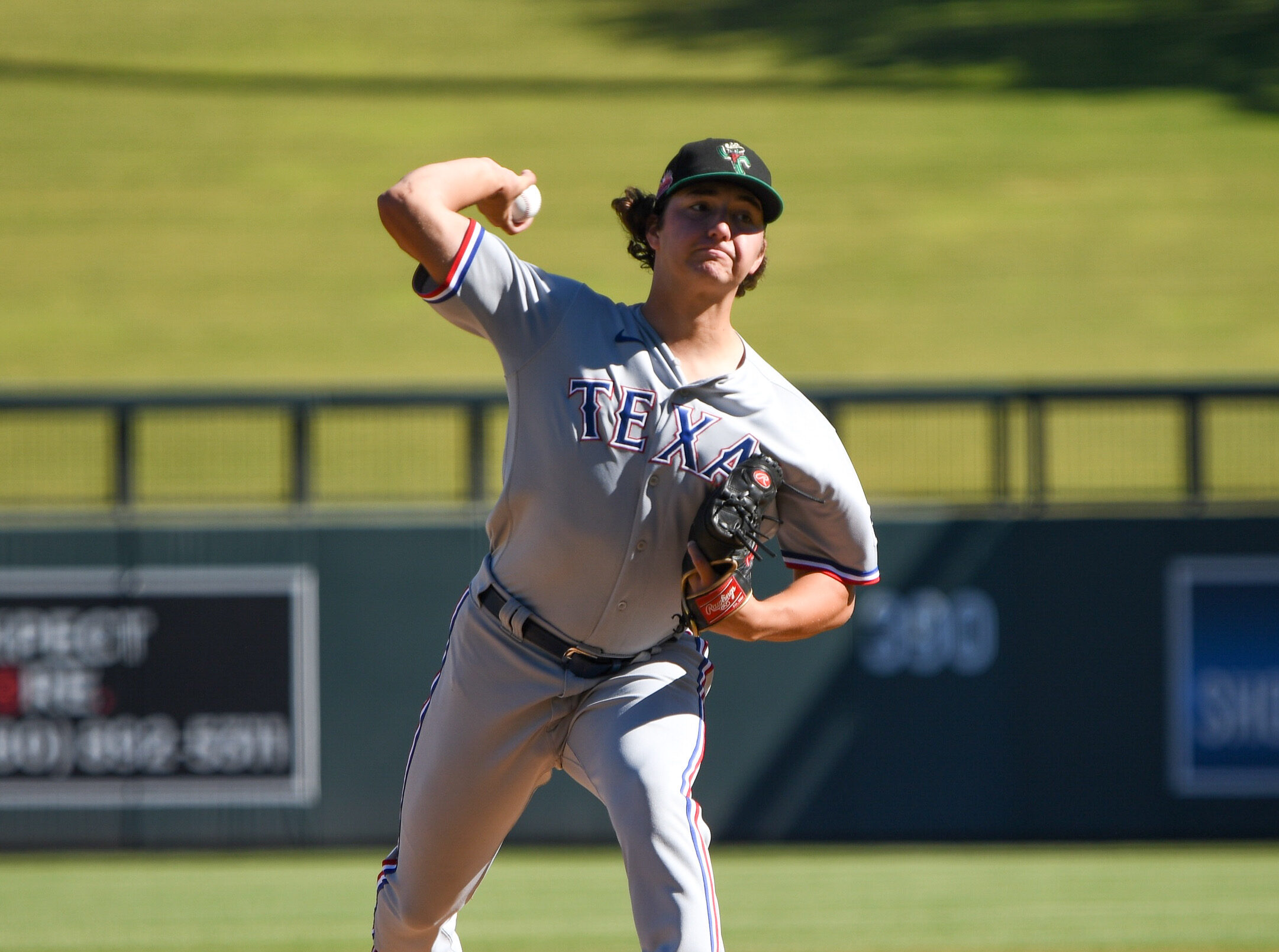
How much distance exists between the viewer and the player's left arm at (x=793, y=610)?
3609 mm

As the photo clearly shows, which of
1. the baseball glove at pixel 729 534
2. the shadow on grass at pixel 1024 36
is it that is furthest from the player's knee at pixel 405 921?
the shadow on grass at pixel 1024 36

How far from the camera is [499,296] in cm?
367

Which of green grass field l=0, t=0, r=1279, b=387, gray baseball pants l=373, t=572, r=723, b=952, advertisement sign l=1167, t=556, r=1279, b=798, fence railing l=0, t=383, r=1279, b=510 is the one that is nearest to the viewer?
gray baseball pants l=373, t=572, r=723, b=952

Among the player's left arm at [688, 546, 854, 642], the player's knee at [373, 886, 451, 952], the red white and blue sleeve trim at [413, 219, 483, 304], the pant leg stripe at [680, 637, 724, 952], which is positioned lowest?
the player's knee at [373, 886, 451, 952]

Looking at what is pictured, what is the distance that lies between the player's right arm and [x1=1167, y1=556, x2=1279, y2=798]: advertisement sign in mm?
5551

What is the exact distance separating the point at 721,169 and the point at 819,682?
490 cm

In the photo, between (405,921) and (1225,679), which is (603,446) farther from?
(1225,679)

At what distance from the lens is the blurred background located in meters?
7.82

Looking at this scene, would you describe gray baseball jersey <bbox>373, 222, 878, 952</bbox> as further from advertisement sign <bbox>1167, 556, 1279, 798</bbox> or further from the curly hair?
advertisement sign <bbox>1167, 556, 1279, 798</bbox>

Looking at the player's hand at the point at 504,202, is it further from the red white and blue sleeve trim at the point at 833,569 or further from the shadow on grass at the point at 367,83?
the shadow on grass at the point at 367,83

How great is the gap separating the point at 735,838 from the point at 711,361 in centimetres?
487

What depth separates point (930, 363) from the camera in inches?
740

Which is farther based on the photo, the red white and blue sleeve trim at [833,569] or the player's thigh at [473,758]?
the red white and blue sleeve trim at [833,569]

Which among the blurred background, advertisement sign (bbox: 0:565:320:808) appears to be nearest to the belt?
the blurred background
